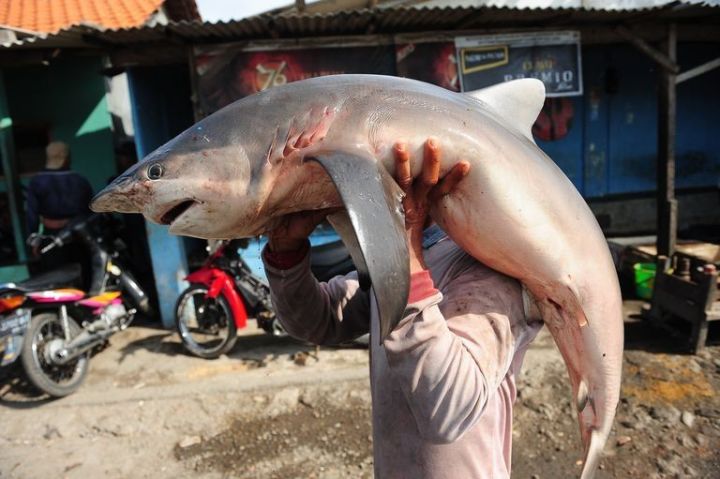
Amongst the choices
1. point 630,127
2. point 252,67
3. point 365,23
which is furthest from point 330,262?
point 630,127

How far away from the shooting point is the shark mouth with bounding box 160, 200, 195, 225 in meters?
1.15

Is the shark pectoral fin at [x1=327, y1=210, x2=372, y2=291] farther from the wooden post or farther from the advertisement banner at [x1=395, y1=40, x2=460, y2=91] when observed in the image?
the wooden post

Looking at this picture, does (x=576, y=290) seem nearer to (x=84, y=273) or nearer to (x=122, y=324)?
(x=122, y=324)

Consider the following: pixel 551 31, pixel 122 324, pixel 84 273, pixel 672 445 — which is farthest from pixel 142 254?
pixel 672 445

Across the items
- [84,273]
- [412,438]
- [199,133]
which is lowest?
[84,273]

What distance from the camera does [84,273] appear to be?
17.6 feet

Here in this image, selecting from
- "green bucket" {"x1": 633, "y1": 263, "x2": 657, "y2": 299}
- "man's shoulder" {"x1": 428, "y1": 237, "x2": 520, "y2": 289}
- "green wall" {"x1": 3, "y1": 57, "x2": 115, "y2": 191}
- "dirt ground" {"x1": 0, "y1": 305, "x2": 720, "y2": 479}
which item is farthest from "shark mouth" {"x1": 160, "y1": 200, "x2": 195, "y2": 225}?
"green wall" {"x1": 3, "y1": 57, "x2": 115, "y2": 191}

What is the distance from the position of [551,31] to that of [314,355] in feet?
13.4

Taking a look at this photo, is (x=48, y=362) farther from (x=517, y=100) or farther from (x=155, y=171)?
(x=517, y=100)

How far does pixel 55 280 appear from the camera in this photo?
458 cm

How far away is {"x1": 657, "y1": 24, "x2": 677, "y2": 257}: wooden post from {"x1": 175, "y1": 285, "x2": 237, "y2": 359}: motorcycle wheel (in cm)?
443

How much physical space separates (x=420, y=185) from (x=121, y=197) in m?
0.67

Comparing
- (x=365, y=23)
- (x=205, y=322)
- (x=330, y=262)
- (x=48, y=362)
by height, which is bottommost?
(x=205, y=322)

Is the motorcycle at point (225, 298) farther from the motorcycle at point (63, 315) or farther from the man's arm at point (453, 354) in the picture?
the man's arm at point (453, 354)
